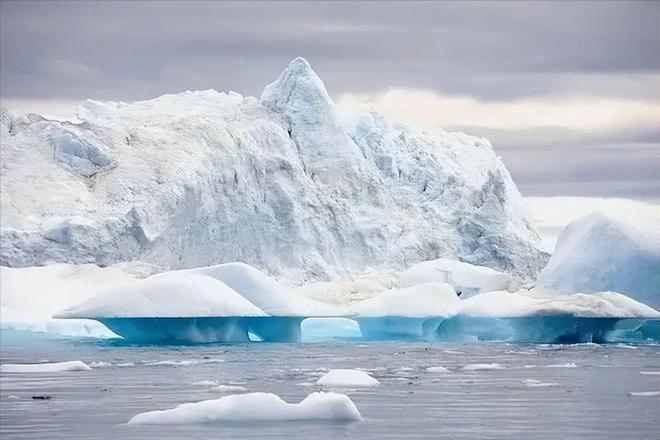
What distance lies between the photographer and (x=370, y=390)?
2127cm

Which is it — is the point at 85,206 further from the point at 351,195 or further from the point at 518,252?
the point at 518,252

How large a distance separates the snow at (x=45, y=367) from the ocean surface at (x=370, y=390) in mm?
361

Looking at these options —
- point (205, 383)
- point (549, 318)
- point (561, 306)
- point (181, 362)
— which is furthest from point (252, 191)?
point (205, 383)

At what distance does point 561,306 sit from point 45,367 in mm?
15182

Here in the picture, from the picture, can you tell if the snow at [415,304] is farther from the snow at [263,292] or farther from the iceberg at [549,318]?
the snow at [263,292]

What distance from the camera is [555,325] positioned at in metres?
37.2

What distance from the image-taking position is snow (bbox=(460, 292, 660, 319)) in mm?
33688

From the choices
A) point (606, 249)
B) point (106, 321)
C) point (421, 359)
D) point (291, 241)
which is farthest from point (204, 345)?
point (291, 241)

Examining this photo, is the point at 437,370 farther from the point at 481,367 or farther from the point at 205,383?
the point at 205,383

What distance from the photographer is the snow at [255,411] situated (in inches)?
640

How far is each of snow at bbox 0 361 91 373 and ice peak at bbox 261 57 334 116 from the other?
3343 centimetres

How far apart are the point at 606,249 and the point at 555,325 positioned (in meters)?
2.69

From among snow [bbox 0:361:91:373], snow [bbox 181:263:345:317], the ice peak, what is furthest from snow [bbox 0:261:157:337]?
the ice peak

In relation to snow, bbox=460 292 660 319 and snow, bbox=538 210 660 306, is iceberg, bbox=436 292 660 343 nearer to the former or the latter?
snow, bbox=460 292 660 319
